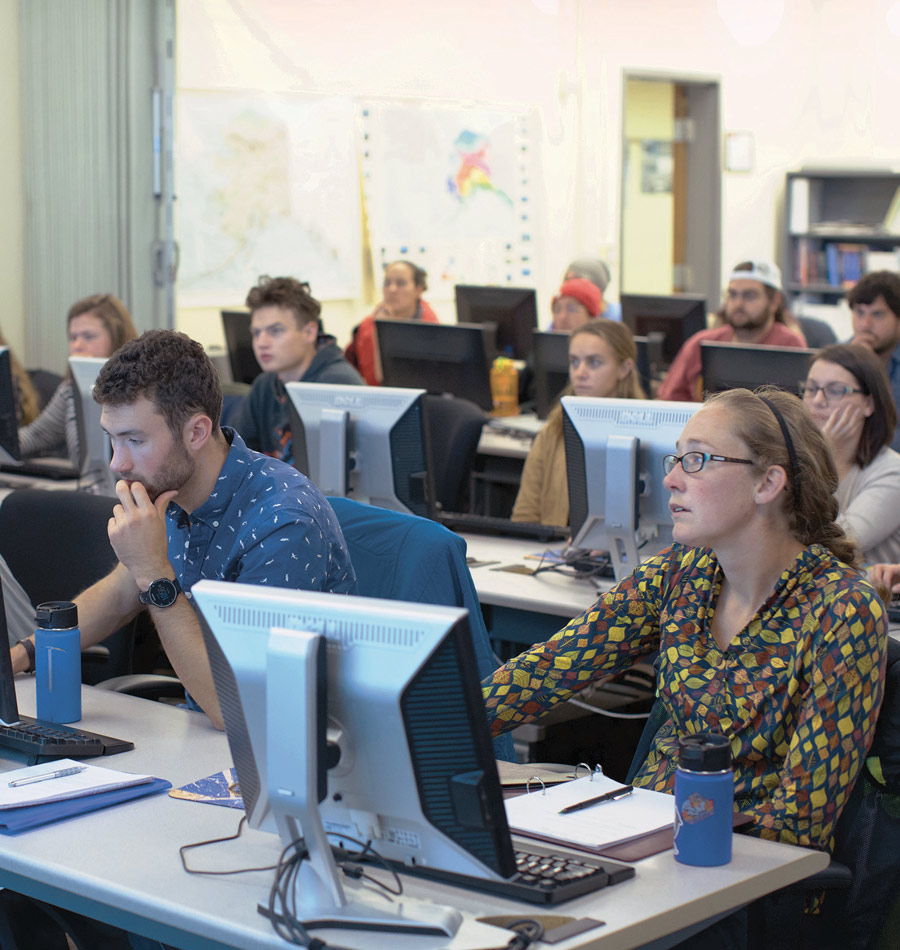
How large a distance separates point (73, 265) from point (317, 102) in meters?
1.67

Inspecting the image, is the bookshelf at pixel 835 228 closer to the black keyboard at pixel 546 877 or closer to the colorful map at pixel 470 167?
the colorful map at pixel 470 167

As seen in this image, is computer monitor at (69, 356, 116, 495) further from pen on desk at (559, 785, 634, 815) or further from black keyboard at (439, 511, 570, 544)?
pen on desk at (559, 785, 634, 815)

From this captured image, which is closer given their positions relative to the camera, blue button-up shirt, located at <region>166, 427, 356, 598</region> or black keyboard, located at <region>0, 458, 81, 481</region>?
blue button-up shirt, located at <region>166, 427, 356, 598</region>

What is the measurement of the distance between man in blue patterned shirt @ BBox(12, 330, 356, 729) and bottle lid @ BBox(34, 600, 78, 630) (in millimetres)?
109

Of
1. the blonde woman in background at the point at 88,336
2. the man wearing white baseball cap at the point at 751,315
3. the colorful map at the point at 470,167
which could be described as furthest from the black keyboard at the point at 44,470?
the colorful map at the point at 470,167

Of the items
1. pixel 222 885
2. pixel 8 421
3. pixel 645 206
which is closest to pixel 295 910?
pixel 222 885

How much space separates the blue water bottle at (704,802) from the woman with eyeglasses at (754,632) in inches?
6.7

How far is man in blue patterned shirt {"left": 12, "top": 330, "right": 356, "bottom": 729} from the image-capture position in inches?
77.0

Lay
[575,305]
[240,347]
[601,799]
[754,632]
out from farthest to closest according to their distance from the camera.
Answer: [575,305]
[240,347]
[754,632]
[601,799]

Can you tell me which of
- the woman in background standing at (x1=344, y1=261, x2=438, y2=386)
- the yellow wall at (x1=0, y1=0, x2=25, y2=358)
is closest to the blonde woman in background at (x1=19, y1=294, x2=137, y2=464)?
the yellow wall at (x1=0, y1=0, x2=25, y2=358)

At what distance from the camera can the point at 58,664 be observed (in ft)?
6.59

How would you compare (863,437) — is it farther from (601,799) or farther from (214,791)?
(214,791)

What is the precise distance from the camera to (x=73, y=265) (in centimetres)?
568

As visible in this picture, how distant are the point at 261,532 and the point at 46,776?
0.44 metres
